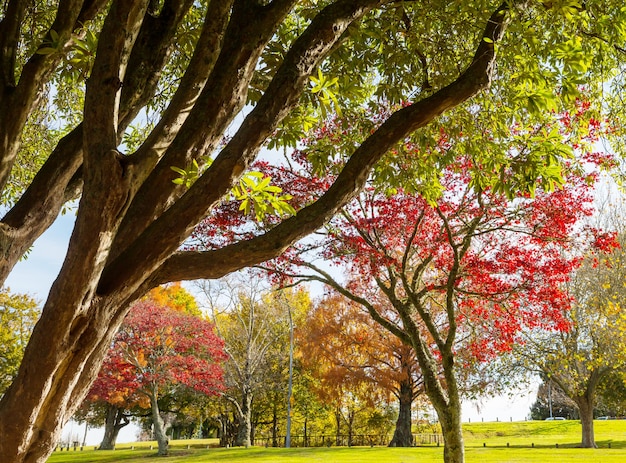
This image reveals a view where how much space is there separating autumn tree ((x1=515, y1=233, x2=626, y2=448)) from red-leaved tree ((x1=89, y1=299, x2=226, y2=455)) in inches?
582

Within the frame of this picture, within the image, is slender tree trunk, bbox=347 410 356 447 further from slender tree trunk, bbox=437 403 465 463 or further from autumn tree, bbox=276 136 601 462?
slender tree trunk, bbox=437 403 465 463

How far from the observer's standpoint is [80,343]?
247 centimetres

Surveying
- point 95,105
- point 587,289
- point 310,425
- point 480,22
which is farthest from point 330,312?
point 95,105

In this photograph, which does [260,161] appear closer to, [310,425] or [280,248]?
[280,248]

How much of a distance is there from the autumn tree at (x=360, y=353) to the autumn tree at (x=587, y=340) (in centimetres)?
570

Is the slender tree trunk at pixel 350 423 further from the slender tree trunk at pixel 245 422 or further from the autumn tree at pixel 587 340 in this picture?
the autumn tree at pixel 587 340

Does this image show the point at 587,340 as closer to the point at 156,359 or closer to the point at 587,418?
the point at 587,418

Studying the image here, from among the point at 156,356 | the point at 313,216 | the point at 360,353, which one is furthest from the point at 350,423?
the point at 313,216

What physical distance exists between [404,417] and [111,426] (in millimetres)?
19860

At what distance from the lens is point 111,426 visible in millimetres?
33812

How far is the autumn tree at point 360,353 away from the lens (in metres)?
25.6

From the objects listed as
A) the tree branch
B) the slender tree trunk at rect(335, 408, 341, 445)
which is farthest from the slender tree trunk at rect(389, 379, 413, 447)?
the tree branch

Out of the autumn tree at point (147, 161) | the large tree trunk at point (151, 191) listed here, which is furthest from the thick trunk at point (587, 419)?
the large tree trunk at point (151, 191)

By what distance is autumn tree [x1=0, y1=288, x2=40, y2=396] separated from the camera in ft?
74.1
